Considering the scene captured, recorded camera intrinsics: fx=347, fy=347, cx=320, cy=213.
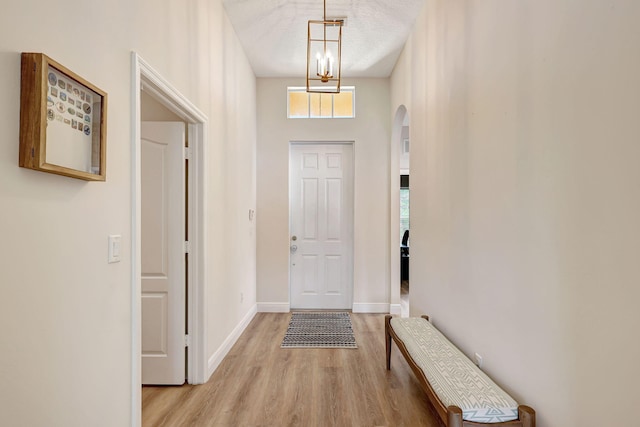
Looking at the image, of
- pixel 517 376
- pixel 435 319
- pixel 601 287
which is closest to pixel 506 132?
pixel 601 287

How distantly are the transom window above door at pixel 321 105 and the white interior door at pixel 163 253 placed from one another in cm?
245

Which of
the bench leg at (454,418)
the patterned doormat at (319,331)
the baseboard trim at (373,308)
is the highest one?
the bench leg at (454,418)

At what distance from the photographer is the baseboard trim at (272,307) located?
471cm

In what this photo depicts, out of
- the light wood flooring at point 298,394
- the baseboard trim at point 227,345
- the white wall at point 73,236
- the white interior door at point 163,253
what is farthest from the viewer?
the baseboard trim at point 227,345

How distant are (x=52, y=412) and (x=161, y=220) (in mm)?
1603

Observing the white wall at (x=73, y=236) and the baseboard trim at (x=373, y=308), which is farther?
the baseboard trim at (x=373, y=308)

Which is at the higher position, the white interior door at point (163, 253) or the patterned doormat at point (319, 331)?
the white interior door at point (163, 253)

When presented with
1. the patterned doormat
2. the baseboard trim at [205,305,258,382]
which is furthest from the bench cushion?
the baseboard trim at [205,305,258,382]

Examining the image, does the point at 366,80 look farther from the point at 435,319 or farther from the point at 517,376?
the point at 517,376

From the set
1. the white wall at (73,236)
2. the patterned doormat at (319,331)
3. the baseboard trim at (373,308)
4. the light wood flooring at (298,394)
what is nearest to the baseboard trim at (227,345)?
the light wood flooring at (298,394)

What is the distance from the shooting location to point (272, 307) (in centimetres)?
472

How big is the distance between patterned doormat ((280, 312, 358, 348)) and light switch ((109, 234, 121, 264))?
2.29 meters

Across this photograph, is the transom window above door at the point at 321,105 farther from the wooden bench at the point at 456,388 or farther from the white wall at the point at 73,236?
the wooden bench at the point at 456,388

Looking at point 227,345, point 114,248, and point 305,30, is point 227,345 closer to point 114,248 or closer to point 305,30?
point 114,248
